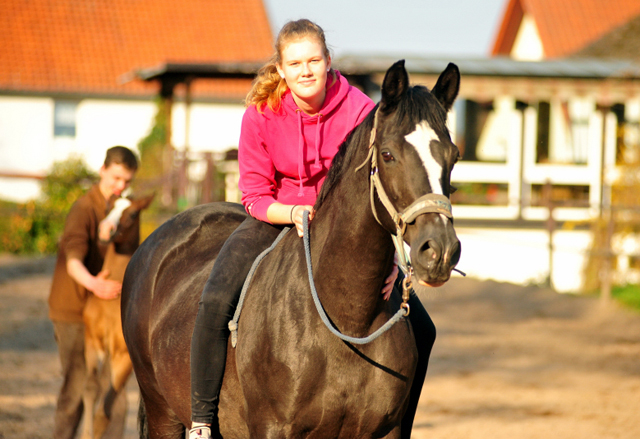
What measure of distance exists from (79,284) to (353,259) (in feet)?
9.61

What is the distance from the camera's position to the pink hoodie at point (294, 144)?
3.11 metres

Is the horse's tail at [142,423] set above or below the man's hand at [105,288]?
below

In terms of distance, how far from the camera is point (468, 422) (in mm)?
6141

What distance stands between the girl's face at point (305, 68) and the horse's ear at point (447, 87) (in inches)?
20.8

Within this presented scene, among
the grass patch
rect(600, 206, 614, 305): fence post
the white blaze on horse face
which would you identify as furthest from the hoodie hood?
rect(600, 206, 614, 305): fence post

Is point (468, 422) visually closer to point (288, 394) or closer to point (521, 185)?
point (288, 394)

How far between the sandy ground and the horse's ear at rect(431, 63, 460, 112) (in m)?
0.82

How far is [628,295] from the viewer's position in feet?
36.2

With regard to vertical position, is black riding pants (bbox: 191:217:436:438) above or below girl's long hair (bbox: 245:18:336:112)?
below

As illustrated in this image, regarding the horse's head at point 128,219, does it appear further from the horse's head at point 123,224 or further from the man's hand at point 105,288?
the man's hand at point 105,288

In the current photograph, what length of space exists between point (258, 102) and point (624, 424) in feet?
15.1

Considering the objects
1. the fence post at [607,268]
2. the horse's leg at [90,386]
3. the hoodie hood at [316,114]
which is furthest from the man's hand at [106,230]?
the fence post at [607,268]

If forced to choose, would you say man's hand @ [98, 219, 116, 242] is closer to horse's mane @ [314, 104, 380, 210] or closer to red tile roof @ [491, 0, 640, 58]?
horse's mane @ [314, 104, 380, 210]

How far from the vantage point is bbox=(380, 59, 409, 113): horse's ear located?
2527 millimetres
